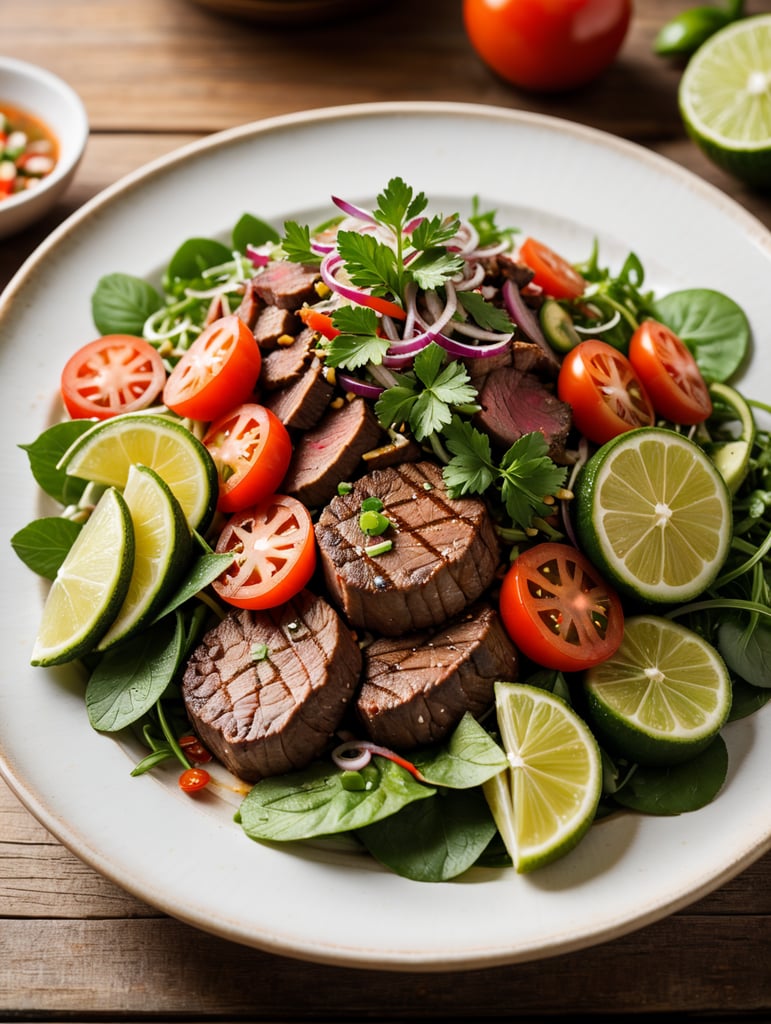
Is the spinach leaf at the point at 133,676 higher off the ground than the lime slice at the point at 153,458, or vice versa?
the lime slice at the point at 153,458

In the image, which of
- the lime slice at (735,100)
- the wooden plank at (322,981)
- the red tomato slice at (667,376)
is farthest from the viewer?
the lime slice at (735,100)

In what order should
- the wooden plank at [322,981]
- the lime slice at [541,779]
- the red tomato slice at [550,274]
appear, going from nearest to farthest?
the lime slice at [541,779] < the wooden plank at [322,981] < the red tomato slice at [550,274]

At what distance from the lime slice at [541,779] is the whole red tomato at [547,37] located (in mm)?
4507

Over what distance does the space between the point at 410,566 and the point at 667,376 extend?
1639 mm

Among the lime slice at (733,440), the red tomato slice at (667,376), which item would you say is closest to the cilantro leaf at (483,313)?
the red tomato slice at (667,376)

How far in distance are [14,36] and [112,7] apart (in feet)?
2.48

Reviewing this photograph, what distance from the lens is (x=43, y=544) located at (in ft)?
13.5

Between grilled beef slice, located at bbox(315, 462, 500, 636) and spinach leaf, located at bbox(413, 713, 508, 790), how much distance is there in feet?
1.52

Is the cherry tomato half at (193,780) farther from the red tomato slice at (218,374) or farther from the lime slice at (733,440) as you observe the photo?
the lime slice at (733,440)

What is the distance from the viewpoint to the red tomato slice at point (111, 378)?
14.9 feet

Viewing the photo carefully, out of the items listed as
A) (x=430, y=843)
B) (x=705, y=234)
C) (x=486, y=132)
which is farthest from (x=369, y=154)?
(x=430, y=843)

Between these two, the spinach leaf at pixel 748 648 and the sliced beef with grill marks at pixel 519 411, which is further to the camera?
the sliced beef with grill marks at pixel 519 411

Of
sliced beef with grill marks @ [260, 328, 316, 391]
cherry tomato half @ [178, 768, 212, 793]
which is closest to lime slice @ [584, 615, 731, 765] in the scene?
cherry tomato half @ [178, 768, 212, 793]

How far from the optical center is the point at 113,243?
5188mm
